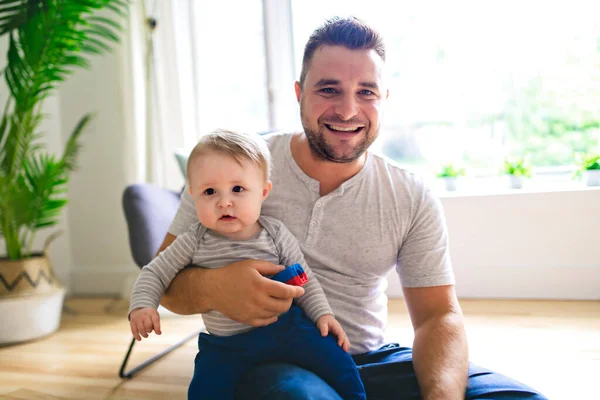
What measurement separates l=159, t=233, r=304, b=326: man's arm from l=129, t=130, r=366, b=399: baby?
30 mm

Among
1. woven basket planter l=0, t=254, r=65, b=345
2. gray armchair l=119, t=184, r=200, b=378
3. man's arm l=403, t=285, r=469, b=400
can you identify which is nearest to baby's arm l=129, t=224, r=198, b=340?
Answer: man's arm l=403, t=285, r=469, b=400

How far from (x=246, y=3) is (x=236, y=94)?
0.57 metres

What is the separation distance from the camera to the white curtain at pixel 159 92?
3027 millimetres

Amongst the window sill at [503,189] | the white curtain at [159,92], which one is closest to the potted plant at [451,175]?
the window sill at [503,189]

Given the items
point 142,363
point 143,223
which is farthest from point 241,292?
point 142,363

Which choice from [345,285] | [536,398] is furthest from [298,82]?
[536,398]

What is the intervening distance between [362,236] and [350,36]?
51 cm

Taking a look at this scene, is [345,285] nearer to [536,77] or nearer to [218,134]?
[218,134]

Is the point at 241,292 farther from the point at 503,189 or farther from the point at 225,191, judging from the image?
the point at 503,189

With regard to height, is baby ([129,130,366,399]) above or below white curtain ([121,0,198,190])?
below

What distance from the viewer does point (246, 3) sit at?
323cm

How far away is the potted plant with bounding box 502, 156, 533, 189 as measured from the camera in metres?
2.75

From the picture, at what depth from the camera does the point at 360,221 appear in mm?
1302

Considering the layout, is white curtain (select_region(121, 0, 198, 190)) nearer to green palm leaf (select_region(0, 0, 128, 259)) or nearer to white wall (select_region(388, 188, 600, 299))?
green palm leaf (select_region(0, 0, 128, 259))
